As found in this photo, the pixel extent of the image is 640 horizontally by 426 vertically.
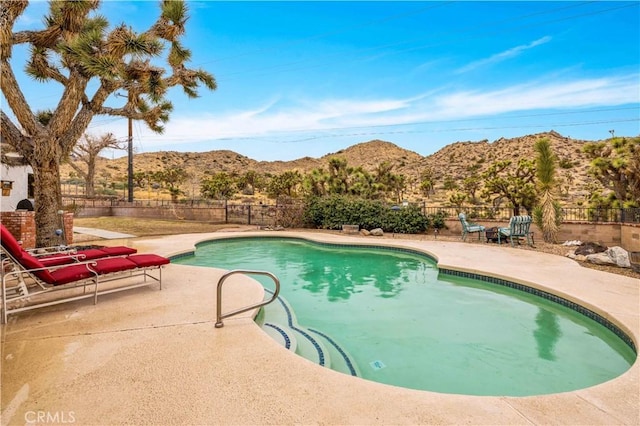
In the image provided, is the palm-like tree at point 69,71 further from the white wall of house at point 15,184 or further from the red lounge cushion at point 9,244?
the white wall of house at point 15,184

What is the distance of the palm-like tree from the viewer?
6871mm

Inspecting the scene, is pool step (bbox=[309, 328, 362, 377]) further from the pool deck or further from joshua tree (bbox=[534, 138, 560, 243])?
joshua tree (bbox=[534, 138, 560, 243])

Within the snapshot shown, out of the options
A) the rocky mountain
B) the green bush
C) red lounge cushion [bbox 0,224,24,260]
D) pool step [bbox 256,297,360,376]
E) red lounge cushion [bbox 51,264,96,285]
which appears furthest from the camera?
the rocky mountain

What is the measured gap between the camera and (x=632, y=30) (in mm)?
14180

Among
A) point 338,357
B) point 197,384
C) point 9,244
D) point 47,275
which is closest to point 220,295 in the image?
point 197,384

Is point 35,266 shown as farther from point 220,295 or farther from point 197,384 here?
point 197,384

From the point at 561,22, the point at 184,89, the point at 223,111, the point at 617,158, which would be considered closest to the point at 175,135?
the point at 223,111

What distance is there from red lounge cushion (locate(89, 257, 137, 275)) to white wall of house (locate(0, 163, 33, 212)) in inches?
380

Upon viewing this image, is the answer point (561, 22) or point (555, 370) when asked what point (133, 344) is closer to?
point (555, 370)

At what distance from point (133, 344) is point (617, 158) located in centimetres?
1424

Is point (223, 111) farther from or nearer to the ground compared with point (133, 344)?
farther from the ground

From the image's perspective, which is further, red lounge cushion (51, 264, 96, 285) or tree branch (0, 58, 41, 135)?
tree branch (0, 58, 41, 135)

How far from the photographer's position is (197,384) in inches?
99.6

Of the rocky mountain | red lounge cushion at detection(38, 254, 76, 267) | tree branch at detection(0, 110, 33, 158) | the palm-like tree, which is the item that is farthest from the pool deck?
the rocky mountain
